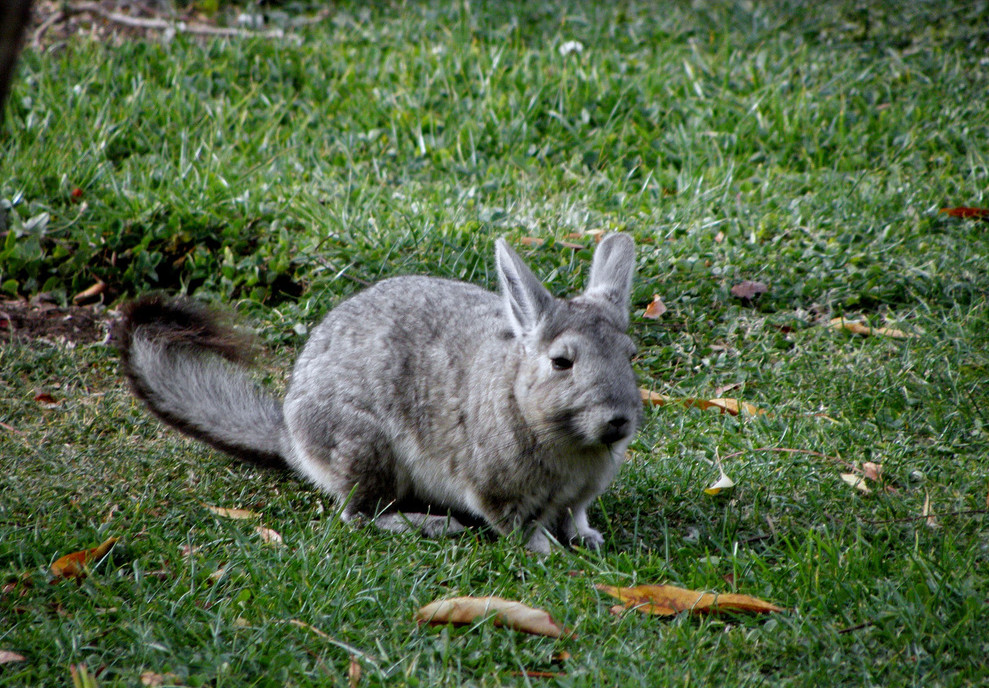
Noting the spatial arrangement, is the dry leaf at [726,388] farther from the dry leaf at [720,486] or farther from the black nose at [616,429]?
the black nose at [616,429]

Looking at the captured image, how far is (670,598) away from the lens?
322 cm

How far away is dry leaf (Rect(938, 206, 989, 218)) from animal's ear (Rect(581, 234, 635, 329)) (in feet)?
8.13

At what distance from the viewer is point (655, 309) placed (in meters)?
5.22

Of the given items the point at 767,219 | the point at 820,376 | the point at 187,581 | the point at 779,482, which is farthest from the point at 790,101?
the point at 187,581

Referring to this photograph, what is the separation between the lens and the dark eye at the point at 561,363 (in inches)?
144

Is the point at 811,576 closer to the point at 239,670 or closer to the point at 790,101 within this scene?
the point at 239,670

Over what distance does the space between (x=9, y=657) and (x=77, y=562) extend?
52cm

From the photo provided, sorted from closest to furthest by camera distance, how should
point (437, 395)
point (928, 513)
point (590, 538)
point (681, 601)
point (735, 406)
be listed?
1. point (681, 601)
2. point (928, 513)
3. point (590, 538)
4. point (437, 395)
5. point (735, 406)

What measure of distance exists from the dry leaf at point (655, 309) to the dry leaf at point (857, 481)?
1.47 metres

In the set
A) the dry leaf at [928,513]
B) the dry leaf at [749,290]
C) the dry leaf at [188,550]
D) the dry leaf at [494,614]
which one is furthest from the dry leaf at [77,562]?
the dry leaf at [749,290]

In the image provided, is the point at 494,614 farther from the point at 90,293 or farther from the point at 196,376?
the point at 90,293

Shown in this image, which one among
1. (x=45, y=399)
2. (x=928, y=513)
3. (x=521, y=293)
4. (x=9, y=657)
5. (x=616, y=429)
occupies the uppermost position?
Result: (x=521, y=293)

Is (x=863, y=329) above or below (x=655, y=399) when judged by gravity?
above

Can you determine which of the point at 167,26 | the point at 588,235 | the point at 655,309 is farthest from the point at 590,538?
the point at 167,26
